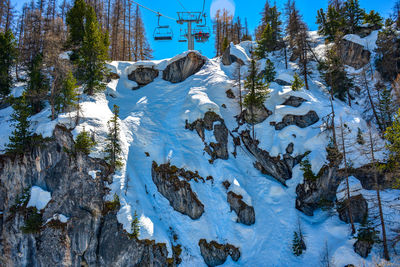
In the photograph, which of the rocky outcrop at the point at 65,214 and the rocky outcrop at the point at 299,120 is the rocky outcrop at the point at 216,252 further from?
the rocky outcrop at the point at 299,120

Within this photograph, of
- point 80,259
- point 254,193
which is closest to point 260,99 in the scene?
point 254,193

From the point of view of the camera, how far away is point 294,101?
Result: 24859mm

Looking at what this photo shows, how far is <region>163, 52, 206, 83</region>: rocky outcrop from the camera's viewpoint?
3559 centimetres

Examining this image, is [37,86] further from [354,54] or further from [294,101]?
[354,54]

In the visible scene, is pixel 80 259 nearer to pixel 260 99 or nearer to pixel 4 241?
pixel 4 241

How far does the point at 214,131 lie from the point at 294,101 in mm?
10631

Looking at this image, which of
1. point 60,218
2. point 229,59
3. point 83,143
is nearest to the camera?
point 60,218

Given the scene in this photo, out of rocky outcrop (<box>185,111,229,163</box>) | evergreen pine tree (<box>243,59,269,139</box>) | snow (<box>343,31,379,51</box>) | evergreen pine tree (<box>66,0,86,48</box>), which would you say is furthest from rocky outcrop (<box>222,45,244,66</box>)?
evergreen pine tree (<box>66,0,86,48</box>)

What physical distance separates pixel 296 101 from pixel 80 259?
2625cm

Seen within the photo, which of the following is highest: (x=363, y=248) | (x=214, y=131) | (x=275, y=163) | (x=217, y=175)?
(x=214, y=131)

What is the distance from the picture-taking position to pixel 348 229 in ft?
52.4

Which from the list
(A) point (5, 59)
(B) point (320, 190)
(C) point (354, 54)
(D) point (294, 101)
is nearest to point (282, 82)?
(D) point (294, 101)

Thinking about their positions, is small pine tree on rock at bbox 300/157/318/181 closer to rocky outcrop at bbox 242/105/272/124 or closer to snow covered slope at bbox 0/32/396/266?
snow covered slope at bbox 0/32/396/266

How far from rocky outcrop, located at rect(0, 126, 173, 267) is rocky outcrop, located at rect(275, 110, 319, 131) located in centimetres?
1794
